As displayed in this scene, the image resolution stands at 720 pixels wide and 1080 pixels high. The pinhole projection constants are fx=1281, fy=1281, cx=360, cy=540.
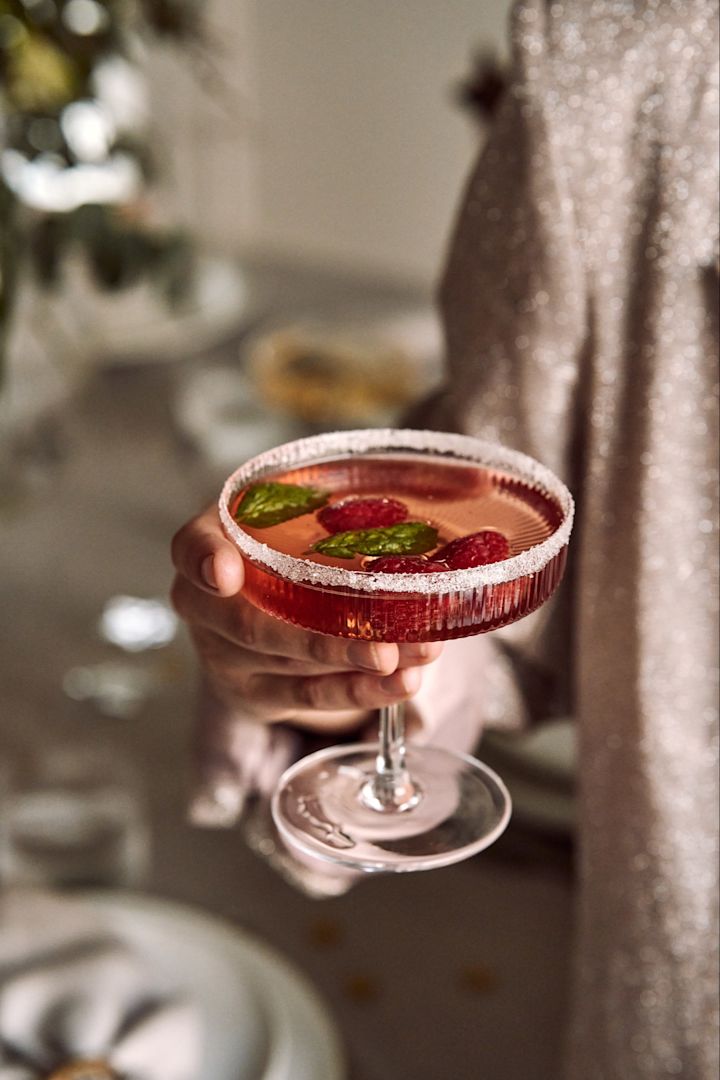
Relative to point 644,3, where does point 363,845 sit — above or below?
below

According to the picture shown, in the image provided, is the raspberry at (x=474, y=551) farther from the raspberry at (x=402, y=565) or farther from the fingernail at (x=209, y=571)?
the fingernail at (x=209, y=571)

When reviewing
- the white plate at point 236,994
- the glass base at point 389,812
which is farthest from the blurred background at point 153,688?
the glass base at point 389,812

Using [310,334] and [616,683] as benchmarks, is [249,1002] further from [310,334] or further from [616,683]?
[310,334]

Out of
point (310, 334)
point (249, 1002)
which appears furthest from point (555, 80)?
point (310, 334)

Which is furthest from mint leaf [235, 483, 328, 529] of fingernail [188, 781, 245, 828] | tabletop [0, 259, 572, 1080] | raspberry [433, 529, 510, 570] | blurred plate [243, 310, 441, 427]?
blurred plate [243, 310, 441, 427]

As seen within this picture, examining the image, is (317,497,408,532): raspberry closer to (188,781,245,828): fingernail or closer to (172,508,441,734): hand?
(172,508,441,734): hand

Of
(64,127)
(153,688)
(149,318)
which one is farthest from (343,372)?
(64,127)
